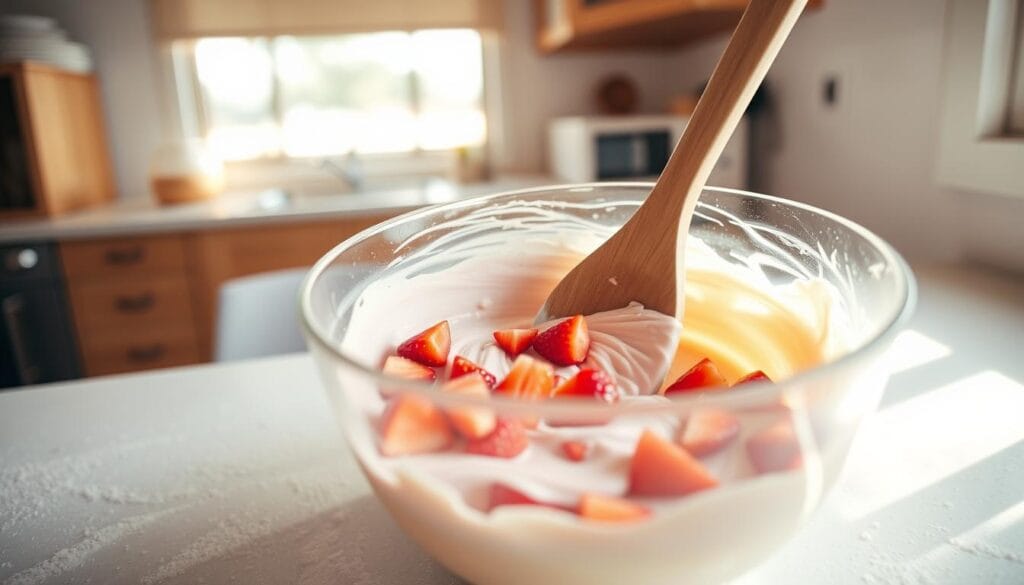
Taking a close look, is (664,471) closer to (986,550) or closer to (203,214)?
(986,550)

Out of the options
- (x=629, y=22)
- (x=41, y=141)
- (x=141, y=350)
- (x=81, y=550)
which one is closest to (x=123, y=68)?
(x=41, y=141)

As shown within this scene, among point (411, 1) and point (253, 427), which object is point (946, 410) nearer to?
point (253, 427)

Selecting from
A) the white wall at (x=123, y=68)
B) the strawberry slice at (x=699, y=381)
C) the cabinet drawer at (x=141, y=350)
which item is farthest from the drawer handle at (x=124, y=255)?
the strawberry slice at (x=699, y=381)

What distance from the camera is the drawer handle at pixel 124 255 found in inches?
79.0

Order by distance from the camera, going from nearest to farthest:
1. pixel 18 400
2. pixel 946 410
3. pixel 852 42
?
pixel 946 410 → pixel 18 400 → pixel 852 42

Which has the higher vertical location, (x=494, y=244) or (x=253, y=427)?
(x=494, y=244)

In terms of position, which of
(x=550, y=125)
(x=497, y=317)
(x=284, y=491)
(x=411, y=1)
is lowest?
(x=284, y=491)

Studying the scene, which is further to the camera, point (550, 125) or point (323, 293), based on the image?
point (550, 125)

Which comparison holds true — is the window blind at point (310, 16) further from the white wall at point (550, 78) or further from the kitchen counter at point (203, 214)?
the kitchen counter at point (203, 214)

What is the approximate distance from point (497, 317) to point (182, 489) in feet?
1.03

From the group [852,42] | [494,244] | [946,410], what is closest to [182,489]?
[494,244]

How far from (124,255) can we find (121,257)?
10 mm

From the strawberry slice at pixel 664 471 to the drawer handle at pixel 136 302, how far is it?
6.94 feet

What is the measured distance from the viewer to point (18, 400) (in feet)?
2.39
